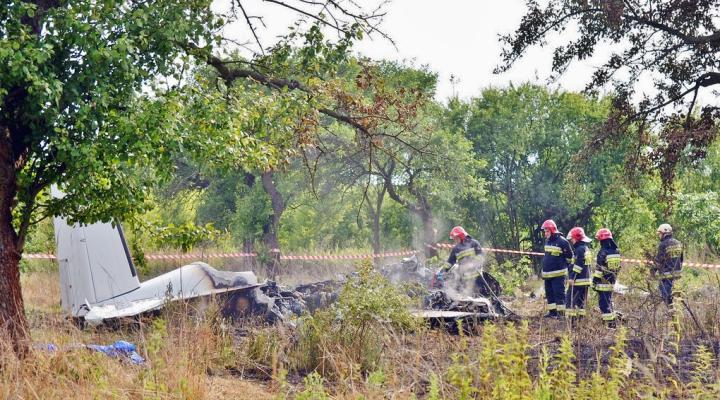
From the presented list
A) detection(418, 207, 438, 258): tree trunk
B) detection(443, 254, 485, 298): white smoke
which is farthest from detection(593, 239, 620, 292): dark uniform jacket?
detection(418, 207, 438, 258): tree trunk

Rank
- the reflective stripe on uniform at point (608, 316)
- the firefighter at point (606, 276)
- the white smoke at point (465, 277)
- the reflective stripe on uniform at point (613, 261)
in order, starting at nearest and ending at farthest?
the reflective stripe on uniform at point (608, 316)
the firefighter at point (606, 276)
the reflective stripe on uniform at point (613, 261)
the white smoke at point (465, 277)

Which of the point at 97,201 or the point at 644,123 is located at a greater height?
the point at 644,123

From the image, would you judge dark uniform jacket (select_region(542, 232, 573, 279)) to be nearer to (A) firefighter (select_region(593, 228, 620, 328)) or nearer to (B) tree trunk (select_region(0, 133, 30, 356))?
(A) firefighter (select_region(593, 228, 620, 328))

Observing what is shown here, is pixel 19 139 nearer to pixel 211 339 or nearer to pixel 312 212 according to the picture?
pixel 211 339

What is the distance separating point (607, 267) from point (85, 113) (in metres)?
8.32

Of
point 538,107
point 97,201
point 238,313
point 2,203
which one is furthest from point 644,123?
point 538,107

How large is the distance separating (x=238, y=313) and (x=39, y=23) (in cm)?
515

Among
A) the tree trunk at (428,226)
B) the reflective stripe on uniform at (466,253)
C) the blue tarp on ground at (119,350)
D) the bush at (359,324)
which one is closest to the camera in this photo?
the blue tarp on ground at (119,350)

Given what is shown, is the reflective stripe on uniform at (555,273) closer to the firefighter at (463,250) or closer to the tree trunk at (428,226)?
the firefighter at (463,250)

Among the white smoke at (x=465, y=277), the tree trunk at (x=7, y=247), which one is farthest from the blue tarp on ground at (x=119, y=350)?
the white smoke at (x=465, y=277)

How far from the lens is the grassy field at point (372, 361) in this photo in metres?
6.29

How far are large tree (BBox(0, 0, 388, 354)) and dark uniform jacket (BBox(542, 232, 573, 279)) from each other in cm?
638

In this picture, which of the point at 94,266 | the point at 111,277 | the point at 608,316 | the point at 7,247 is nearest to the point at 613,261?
the point at 608,316

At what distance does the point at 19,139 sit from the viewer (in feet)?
30.9
